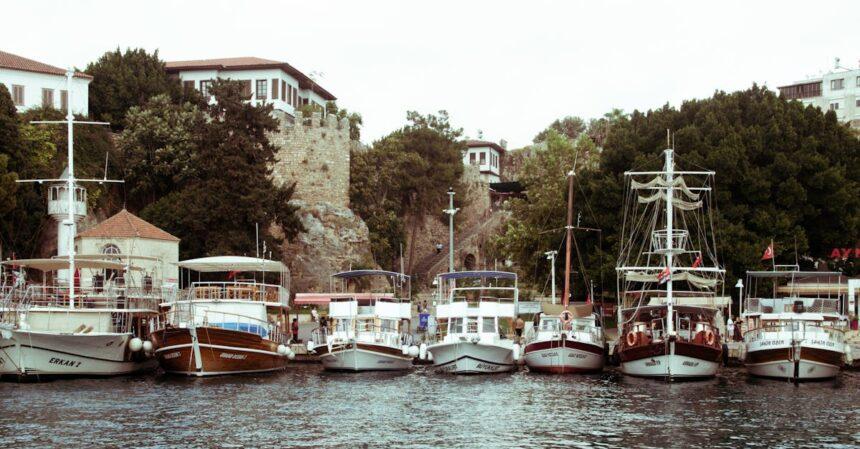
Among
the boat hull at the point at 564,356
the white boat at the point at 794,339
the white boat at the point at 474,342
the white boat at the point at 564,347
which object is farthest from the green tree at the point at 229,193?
the white boat at the point at 794,339

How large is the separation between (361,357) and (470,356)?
3975 millimetres

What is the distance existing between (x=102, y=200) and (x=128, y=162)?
318cm

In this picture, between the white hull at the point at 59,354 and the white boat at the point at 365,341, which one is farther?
the white boat at the point at 365,341

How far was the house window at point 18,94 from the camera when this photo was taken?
2394 inches

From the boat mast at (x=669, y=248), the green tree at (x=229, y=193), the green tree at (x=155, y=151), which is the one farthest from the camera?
the green tree at (x=155, y=151)

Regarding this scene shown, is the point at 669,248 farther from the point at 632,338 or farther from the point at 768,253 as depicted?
the point at 768,253

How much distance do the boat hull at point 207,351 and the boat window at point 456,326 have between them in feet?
23.9

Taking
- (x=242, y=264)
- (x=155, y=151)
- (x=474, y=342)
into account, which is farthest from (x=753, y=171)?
(x=155, y=151)

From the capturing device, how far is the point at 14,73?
60969 millimetres

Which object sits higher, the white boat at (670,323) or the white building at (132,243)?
the white building at (132,243)

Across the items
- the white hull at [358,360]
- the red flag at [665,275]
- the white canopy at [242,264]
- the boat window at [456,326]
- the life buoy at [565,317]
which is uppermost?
the white canopy at [242,264]

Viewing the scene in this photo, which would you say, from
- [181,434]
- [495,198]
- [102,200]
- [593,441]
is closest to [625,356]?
[593,441]

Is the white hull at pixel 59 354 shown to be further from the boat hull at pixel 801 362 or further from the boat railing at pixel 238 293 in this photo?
the boat hull at pixel 801 362

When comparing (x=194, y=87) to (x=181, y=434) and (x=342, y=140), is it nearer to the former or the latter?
(x=342, y=140)
